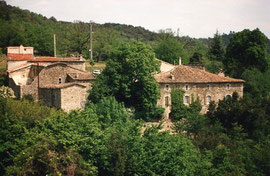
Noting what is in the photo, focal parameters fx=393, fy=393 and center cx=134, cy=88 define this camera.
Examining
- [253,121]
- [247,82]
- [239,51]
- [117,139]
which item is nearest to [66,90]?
[117,139]

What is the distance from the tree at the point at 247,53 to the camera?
52.2 meters

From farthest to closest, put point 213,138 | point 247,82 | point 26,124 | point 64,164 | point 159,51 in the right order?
1. point 159,51
2. point 247,82
3. point 213,138
4. point 26,124
5. point 64,164

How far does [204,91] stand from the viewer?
4066 centimetres

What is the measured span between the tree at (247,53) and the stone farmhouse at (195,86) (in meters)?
10.6

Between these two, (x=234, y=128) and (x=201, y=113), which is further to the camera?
(x=201, y=113)

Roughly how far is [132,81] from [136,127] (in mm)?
11598

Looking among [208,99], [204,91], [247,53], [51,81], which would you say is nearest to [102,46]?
[247,53]

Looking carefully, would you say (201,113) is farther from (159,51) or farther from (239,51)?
(159,51)

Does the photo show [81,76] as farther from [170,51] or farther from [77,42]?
[170,51]

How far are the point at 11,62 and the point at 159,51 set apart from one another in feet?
91.6

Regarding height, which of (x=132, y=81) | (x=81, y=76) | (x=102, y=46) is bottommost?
(x=132, y=81)

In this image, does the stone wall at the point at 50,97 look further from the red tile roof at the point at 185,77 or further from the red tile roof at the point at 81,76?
the red tile roof at the point at 185,77

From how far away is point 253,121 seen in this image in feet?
121

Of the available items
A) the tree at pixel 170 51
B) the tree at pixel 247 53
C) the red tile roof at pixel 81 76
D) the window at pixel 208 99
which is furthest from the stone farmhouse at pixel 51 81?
the tree at pixel 170 51
